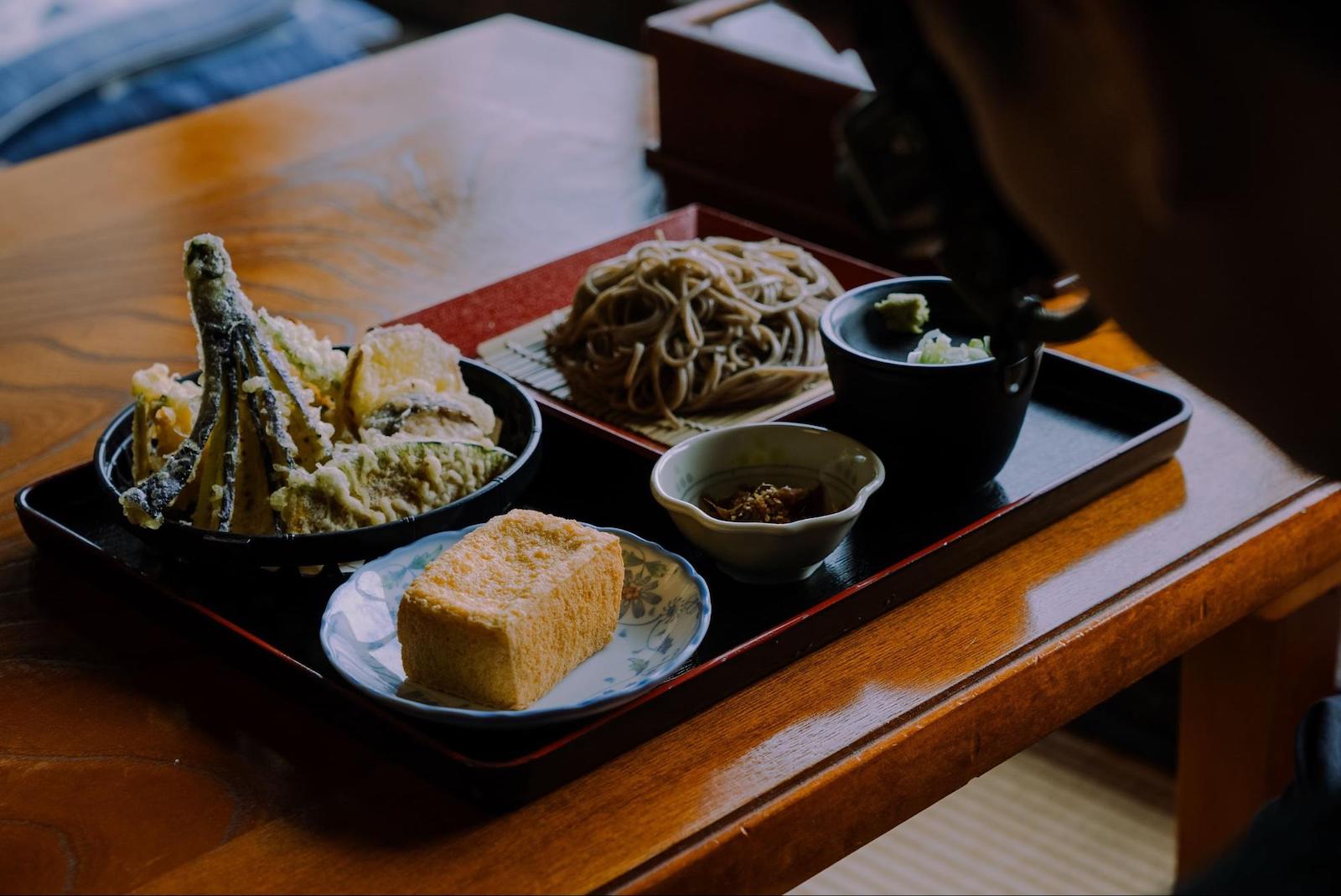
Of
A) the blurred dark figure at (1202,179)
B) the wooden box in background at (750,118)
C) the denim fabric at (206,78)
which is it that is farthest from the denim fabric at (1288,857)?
the denim fabric at (206,78)

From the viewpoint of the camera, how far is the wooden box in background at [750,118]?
176 cm

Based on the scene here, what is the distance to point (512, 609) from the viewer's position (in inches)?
33.6

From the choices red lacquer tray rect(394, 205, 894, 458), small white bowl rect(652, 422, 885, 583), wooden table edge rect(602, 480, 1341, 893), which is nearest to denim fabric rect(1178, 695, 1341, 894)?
wooden table edge rect(602, 480, 1341, 893)

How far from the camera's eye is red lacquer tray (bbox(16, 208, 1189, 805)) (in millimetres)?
847

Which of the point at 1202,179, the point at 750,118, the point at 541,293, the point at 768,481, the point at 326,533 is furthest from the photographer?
the point at 750,118

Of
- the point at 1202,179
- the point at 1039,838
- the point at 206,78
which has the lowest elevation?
the point at 1039,838

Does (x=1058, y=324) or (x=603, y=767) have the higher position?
(x=1058, y=324)

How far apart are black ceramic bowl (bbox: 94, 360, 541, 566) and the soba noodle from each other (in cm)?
19

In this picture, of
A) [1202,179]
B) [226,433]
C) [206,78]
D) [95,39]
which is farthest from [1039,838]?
[95,39]

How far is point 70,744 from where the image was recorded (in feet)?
2.97

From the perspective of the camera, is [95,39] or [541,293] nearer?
[541,293]

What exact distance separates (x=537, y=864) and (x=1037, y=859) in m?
1.28

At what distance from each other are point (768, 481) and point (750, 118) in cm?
91

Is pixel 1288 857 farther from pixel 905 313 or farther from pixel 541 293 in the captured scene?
pixel 541 293
